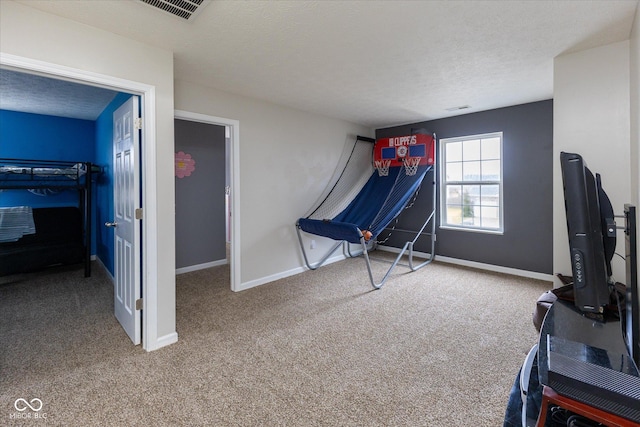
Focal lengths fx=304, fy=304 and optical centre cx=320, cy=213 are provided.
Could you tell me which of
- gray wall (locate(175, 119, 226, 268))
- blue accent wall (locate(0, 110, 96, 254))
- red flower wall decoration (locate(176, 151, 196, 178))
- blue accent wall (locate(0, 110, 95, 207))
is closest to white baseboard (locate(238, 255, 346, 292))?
gray wall (locate(175, 119, 226, 268))

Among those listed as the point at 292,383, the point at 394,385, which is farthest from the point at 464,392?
the point at 292,383

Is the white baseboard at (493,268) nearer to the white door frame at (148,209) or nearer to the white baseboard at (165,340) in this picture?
the white baseboard at (165,340)

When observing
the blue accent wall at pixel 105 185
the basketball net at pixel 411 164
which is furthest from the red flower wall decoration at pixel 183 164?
the basketball net at pixel 411 164

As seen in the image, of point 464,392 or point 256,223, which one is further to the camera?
point 256,223

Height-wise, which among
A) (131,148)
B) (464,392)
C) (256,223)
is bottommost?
(464,392)

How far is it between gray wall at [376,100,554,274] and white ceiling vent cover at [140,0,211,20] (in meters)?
4.01

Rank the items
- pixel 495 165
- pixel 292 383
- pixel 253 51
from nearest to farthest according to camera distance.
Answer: pixel 292 383 < pixel 253 51 < pixel 495 165

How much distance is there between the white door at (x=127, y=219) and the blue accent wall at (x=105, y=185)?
1.12 metres

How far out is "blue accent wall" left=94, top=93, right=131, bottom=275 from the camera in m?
3.87

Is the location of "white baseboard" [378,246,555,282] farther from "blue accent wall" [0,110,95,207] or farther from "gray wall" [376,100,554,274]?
"blue accent wall" [0,110,95,207]

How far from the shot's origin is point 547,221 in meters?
3.95

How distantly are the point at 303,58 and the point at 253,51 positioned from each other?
0.42 m

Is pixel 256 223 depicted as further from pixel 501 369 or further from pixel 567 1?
pixel 567 1

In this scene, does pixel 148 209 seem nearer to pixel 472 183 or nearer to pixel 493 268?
pixel 472 183
